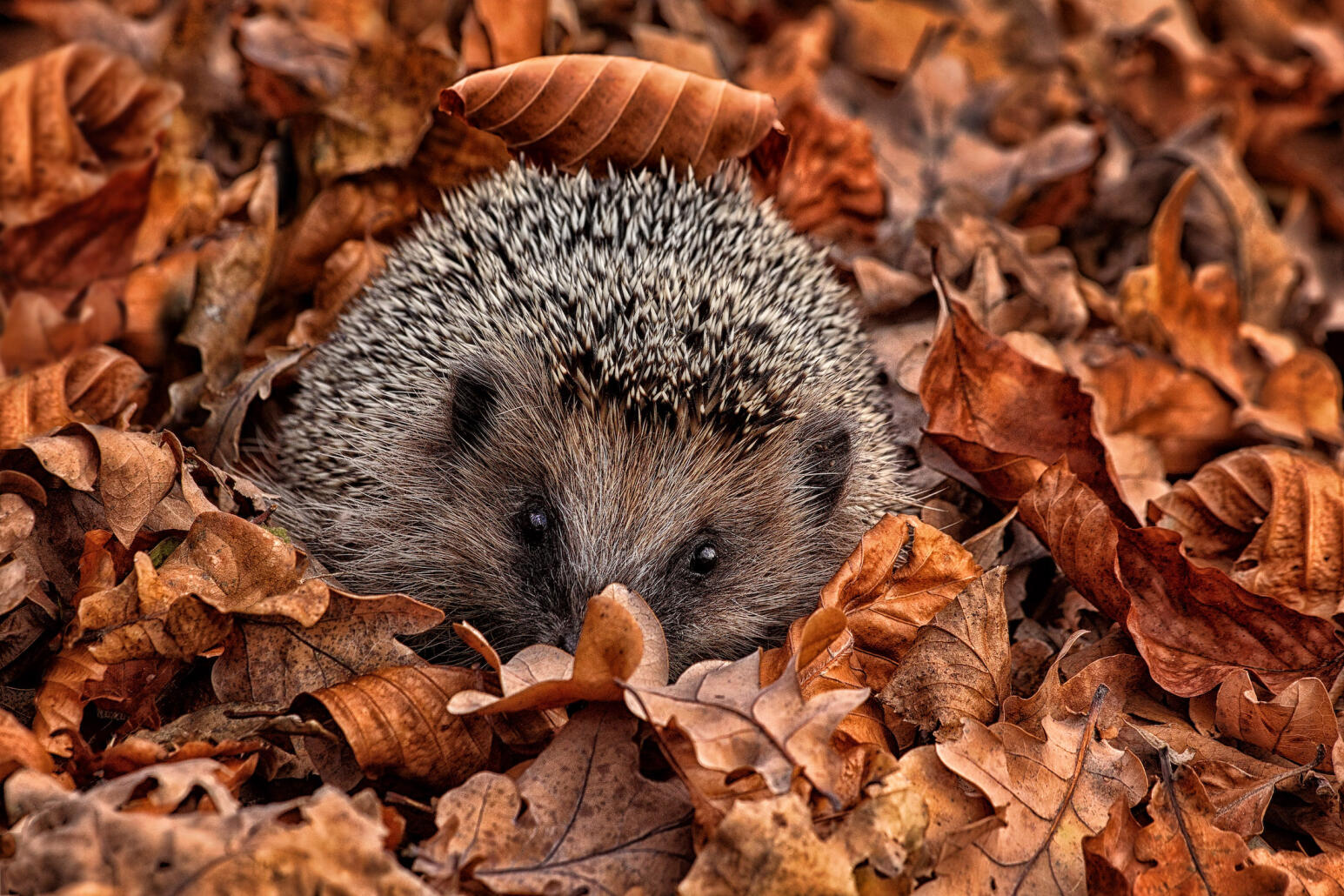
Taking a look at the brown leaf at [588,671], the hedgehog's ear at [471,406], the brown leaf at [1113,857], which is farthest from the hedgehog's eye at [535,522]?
the brown leaf at [1113,857]

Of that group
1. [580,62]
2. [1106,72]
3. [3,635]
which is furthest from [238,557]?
[1106,72]

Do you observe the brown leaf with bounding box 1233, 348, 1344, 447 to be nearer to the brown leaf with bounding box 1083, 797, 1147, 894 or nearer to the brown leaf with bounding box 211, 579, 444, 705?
the brown leaf with bounding box 1083, 797, 1147, 894

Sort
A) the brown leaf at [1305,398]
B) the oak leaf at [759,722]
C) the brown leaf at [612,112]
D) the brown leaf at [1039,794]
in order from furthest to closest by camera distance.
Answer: the brown leaf at [1305,398]
the brown leaf at [612,112]
the brown leaf at [1039,794]
the oak leaf at [759,722]

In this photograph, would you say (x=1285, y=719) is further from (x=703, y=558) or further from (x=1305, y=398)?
(x=1305, y=398)

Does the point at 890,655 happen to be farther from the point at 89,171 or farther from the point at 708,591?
the point at 89,171

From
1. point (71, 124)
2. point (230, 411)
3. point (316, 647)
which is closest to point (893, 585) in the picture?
point (316, 647)

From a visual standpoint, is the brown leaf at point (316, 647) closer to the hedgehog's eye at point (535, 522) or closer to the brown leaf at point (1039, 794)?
the hedgehog's eye at point (535, 522)

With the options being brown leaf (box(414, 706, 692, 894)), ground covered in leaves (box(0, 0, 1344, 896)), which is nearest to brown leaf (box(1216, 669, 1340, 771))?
ground covered in leaves (box(0, 0, 1344, 896))
